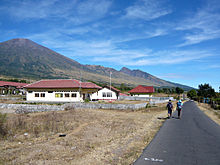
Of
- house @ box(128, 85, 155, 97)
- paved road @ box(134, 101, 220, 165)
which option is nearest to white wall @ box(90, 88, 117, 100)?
house @ box(128, 85, 155, 97)

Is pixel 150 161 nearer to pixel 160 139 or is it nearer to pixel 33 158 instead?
pixel 160 139

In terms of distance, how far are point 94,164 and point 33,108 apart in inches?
977

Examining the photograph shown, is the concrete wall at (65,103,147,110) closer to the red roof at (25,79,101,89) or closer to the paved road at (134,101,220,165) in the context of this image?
the red roof at (25,79,101,89)

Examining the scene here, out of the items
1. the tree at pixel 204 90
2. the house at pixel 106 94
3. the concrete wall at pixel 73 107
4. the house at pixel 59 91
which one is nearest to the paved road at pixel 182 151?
the concrete wall at pixel 73 107

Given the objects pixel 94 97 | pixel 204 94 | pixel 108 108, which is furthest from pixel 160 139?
pixel 204 94

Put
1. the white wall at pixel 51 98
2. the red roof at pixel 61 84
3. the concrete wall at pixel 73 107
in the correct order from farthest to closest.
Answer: the red roof at pixel 61 84 → the white wall at pixel 51 98 → the concrete wall at pixel 73 107

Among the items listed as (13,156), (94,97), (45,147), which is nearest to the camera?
(13,156)

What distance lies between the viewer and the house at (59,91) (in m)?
38.1

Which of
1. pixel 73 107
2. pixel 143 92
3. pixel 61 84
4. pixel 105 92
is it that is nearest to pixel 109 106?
pixel 73 107

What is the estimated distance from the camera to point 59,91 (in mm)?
39219

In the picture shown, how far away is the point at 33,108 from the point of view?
1112 inches

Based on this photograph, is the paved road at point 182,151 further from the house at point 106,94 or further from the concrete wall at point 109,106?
the house at point 106,94

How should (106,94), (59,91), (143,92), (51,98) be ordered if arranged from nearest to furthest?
(59,91) < (51,98) < (106,94) < (143,92)

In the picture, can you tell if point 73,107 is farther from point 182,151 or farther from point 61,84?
point 182,151
